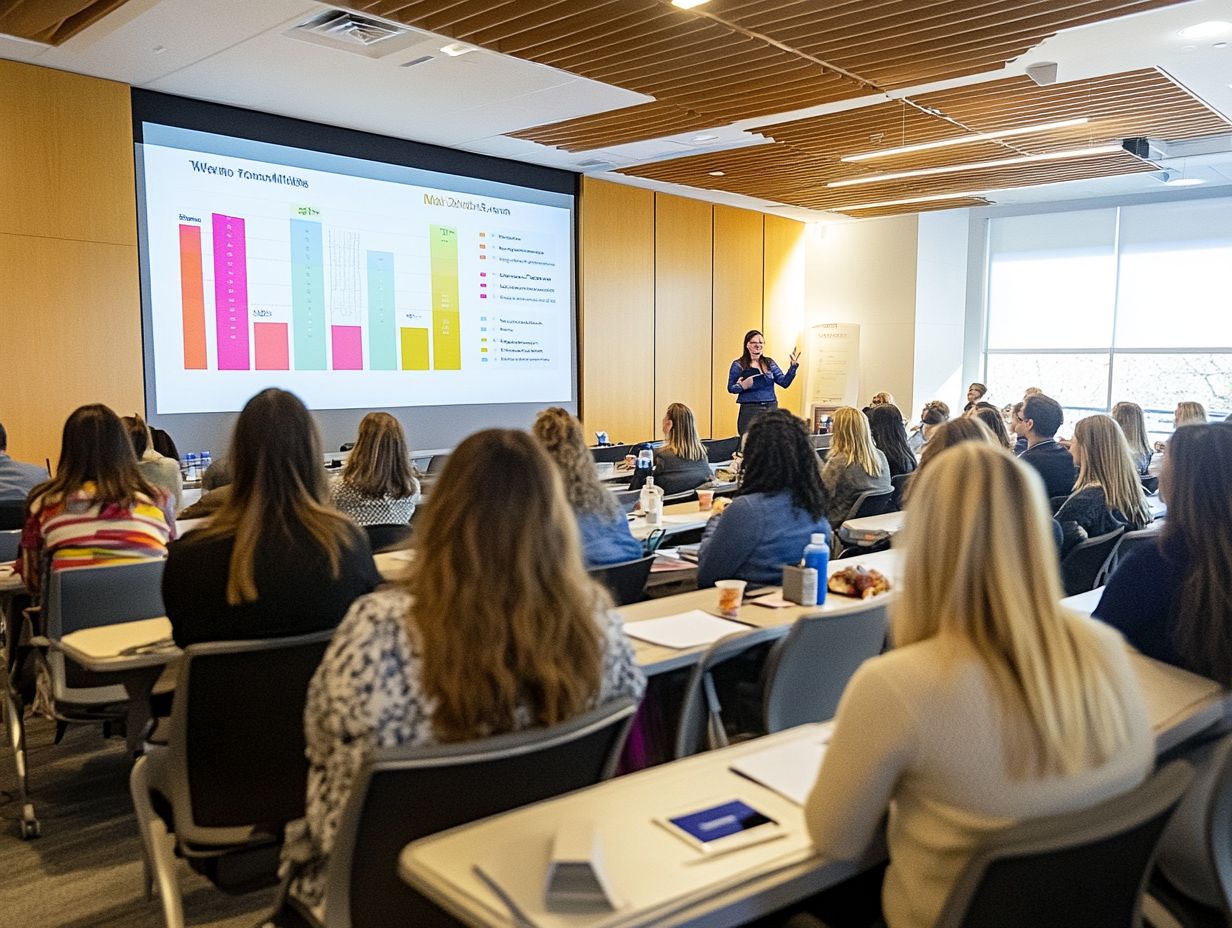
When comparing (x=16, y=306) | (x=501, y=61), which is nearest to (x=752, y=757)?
(x=501, y=61)

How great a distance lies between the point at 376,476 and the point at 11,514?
1748 mm

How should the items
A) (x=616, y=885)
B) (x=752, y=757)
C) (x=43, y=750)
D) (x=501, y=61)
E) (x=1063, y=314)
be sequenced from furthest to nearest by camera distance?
(x=1063, y=314)
(x=501, y=61)
(x=43, y=750)
(x=752, y=757)
(x=616, y=885)

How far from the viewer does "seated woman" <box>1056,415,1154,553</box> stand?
434 cm

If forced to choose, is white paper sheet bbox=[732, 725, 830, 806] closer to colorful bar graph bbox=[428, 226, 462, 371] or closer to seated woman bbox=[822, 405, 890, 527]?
seated woman bbox=[822, 405, 890, 527]

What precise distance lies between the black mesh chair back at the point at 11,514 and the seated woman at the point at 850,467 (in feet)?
13.4

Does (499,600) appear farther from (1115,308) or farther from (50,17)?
(1115,308)

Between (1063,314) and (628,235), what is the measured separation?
5.51m

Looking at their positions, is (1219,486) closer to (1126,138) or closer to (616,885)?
(616,885)

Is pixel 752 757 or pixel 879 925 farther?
pixel 752 757

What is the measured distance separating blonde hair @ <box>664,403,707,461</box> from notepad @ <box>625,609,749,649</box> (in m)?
3.46

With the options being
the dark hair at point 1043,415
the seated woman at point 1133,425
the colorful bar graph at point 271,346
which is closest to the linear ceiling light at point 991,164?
the seated woman at point 1133,425

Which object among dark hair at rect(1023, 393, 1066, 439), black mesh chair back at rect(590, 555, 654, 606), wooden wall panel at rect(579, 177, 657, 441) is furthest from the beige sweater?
wooden wall panel at rect(579, 177, 657, 441)

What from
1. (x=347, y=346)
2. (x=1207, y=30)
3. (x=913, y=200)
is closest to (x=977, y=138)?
(x=1207, y=30)

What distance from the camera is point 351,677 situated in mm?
1647
